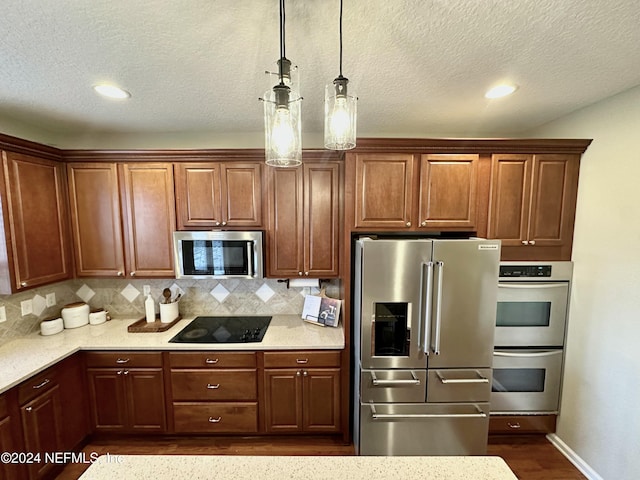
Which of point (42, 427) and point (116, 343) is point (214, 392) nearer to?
point (116, 343)

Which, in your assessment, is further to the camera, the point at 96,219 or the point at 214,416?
the point at 96,219

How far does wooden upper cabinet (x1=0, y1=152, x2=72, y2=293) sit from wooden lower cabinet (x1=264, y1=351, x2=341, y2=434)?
1821 millimetres

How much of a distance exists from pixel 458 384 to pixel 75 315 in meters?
3.21

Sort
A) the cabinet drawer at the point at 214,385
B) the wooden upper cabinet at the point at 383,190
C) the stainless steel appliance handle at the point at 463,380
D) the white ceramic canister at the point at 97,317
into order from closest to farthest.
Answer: the stainless steel appliance handle at the point at 463,380 → the wooden upper cabinet at the point at 383,190 → the cabinet drawer at the point at 214,385 → the white ceramic canister at the point at 97,317

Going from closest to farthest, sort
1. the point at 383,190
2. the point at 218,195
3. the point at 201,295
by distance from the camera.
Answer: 1. the point at 383,190
2. the point at 218,195
3. the point at 201,295

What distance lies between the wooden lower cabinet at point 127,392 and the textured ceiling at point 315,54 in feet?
6.26

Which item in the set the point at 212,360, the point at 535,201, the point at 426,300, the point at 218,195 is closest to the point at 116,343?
the point at 212,360

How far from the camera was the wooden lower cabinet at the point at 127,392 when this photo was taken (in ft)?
6.93

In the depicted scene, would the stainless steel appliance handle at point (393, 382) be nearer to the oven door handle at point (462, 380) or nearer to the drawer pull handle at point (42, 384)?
the oven door handle at point (462, 380)

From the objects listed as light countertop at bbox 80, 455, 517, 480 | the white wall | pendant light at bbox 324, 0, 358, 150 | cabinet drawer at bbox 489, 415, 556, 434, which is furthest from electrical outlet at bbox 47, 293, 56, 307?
the white wall

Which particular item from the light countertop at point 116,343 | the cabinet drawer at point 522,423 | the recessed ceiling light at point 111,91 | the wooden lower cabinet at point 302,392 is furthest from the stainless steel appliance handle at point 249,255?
the cabinet drawer at point 522,423

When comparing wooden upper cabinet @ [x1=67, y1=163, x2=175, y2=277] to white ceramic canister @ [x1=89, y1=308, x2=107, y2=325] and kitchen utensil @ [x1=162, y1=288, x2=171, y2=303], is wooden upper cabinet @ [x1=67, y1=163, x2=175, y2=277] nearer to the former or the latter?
kitchen utensil @ [x1=162, y1=288, x2=171, y2=303]

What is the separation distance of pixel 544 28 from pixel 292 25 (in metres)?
1.07

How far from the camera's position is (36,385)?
5.73 ft
